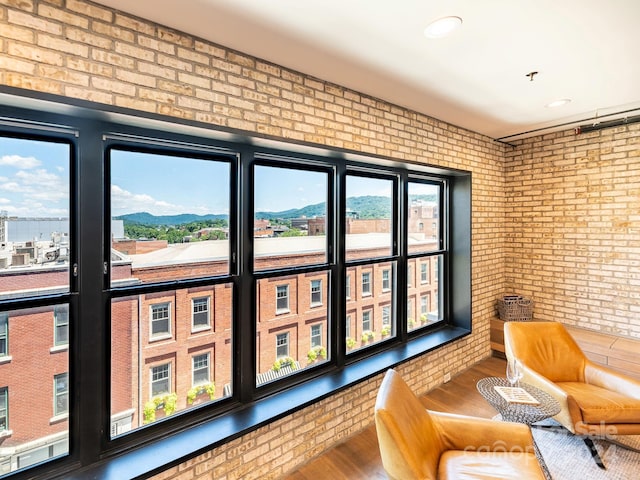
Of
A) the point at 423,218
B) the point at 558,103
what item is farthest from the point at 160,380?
the point at 558,103

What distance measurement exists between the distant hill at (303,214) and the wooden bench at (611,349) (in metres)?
2.38

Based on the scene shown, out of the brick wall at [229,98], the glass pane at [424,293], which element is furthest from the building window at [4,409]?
the glass pane at [424,293]

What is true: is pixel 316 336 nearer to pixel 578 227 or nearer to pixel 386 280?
pixel 386 280

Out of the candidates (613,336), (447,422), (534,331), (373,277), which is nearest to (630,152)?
(613,336)

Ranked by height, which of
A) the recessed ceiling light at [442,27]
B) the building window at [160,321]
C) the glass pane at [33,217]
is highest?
the recessed ceiling light at [442,27]

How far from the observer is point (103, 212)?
5.68 feet

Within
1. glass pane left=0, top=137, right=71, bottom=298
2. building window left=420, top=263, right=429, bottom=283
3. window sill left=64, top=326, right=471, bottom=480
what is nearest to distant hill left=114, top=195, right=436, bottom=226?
glass pane left=0, top=137, right=71, bottom=298

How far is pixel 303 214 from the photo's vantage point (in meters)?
2.70

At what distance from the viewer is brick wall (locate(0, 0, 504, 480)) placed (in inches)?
57.1

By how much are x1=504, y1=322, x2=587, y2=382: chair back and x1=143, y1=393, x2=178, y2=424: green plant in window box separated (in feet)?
9.22

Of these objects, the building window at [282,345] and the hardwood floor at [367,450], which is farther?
the building window at [282,345]

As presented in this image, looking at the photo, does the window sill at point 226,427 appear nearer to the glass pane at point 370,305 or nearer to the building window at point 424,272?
the glass pane at point 370,305

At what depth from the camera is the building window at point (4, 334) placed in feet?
5.05

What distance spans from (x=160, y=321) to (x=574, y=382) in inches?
137
